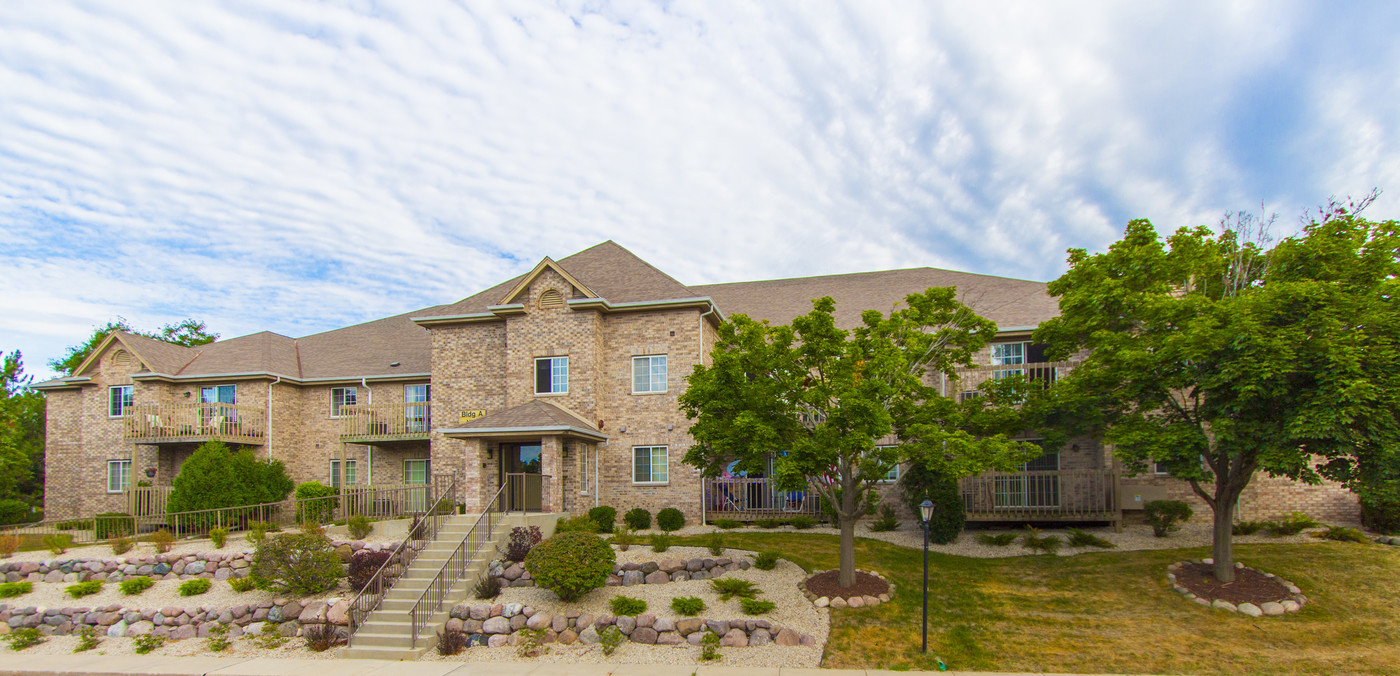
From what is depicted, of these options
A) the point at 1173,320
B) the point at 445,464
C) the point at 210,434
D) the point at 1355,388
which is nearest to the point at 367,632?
the point at 445,464

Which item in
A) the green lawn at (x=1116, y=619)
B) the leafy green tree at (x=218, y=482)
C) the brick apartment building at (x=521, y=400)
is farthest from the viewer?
the leafy green tree at (x=218, y=482)

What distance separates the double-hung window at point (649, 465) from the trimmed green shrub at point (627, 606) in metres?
7.09

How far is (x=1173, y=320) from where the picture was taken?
14.0 metres

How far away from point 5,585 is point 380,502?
8280 mm

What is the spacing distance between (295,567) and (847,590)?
1184 centimetres

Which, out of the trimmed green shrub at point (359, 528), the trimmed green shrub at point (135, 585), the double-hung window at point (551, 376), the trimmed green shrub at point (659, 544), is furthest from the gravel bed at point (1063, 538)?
the trimmed green shrub at point (135, 585)

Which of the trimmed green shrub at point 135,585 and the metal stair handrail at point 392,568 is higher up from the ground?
the metal stair handrail at point 392,568

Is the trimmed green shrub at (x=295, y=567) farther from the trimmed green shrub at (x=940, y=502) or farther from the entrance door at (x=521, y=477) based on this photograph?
the trimmed green shrub at (x=940, y=502)

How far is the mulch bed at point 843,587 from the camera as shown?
14336 millimetres

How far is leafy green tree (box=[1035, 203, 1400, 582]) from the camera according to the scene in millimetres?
11945

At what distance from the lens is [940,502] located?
59.7 feet

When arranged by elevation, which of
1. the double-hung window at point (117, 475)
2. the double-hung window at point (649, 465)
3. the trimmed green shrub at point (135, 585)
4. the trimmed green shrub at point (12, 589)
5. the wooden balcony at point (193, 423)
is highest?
the wooden balcony at point (193, 423)

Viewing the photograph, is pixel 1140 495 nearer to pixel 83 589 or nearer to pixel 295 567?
pixel 295 567

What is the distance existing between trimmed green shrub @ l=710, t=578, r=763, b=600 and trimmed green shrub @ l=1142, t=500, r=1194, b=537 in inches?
430
